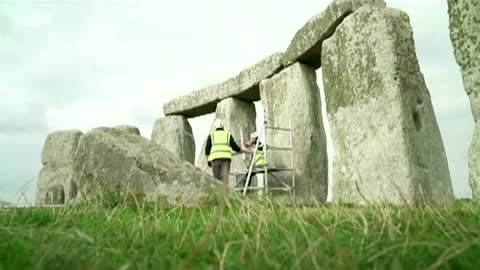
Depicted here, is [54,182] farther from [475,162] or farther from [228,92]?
[475,162]

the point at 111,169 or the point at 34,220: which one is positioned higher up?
the point at 111,169

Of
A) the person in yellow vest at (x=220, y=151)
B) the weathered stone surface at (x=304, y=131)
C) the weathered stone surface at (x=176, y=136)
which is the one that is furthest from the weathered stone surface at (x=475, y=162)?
the weathered stone surface at (x=176, y=136)

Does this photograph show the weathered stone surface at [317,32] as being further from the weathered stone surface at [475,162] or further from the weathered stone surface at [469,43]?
the weathered stone surface at [475,162]

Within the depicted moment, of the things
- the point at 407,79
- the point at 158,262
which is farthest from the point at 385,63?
the point at 158,262

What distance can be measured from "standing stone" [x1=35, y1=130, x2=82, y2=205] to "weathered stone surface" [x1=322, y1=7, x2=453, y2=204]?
9.15 meters

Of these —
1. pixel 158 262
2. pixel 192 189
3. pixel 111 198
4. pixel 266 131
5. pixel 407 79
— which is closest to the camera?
pixel 158 262

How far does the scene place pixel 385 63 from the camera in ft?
21.9

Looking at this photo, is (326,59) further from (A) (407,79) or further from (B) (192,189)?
(B) (192,189)

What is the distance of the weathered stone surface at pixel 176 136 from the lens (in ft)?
46.2

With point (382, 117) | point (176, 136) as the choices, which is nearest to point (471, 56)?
point (382, 117)

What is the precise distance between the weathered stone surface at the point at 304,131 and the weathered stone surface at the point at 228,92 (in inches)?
26.7

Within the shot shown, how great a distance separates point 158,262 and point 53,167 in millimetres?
14160

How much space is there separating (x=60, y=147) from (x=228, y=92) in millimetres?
5910

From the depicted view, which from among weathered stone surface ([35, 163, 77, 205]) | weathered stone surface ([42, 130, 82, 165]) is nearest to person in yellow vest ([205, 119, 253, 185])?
weathered stone surface ([35, 163, 77, 205])
